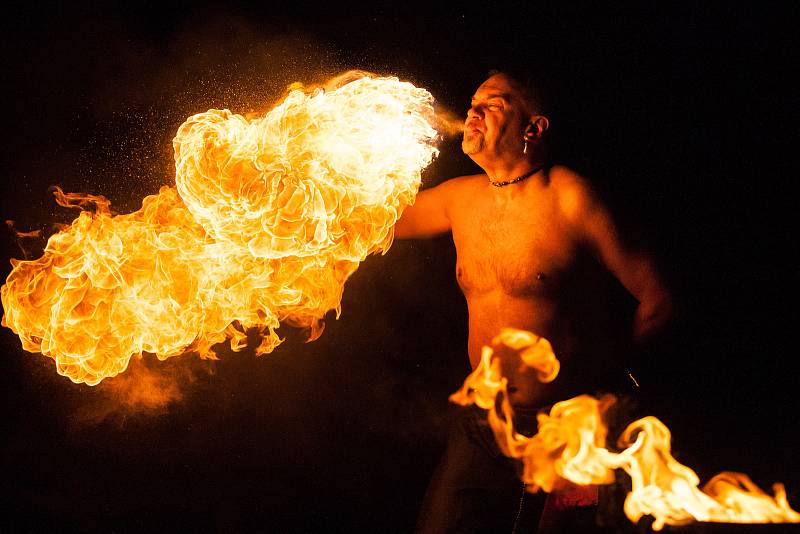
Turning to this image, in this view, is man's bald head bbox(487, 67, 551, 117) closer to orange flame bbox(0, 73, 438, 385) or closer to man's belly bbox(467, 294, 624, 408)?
orange flame bbox(0, 73, 438, 385)

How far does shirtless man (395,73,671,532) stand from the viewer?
128 inches

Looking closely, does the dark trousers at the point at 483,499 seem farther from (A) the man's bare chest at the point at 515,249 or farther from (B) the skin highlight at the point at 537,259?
(A) the man's bare chest at the point at 515,249

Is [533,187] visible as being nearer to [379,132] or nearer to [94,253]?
[379,132]

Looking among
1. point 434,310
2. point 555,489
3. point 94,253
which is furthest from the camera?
point 434,310

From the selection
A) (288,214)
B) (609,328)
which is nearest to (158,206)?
(288,214)

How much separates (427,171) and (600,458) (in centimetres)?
222

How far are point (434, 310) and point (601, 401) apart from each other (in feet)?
5.10

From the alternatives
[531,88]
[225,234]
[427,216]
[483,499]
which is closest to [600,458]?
[483,499]

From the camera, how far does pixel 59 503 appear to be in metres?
3.90

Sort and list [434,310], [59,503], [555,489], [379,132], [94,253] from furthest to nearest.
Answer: [434,310], [59,503], [379,132], [94,253], [555,489]

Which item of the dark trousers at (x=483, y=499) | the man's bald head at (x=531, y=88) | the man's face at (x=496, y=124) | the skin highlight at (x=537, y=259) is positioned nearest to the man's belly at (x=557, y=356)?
the skin highlight at (x=537, y=259)

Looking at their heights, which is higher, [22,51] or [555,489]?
[22,51]

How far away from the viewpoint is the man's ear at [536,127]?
11.7 ft

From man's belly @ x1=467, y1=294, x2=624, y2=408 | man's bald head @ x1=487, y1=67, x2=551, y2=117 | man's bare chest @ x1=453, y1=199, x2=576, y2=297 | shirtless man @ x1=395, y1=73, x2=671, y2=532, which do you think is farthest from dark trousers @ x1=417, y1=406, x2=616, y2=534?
man's bald head @ x1=487, y1=67, x2=551, y2=117
